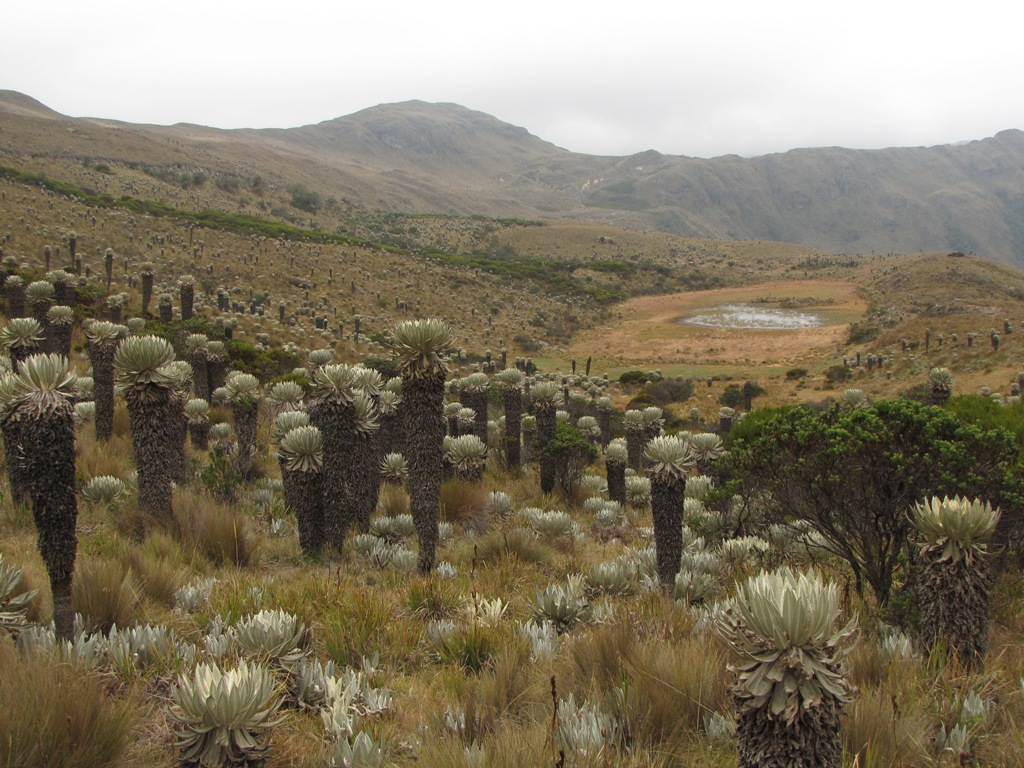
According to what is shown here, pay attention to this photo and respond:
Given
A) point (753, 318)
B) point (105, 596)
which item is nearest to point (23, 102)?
point (753, 318)

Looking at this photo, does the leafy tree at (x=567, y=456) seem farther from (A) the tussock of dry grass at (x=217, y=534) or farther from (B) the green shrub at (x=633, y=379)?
(B) the green shrub at (x=633, y=379)

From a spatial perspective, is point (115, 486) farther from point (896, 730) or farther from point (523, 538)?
point (896, 730)

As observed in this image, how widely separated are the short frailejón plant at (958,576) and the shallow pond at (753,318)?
5132 cm

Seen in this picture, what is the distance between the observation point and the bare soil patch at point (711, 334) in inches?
1714

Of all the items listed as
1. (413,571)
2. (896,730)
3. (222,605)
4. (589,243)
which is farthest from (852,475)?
(589,243)

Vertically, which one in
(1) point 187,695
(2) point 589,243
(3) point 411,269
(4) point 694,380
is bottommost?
(4) point 694,380

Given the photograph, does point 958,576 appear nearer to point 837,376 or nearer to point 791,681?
point 791,681

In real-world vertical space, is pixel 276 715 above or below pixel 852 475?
below

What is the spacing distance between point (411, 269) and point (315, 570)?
150 ft

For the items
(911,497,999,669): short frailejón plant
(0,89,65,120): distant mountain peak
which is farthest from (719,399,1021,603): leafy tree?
(0,89,65,120): distant mountain peak

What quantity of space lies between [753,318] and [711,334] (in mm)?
9526

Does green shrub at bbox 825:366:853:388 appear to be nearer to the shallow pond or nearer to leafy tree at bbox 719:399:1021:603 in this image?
the shallow pond

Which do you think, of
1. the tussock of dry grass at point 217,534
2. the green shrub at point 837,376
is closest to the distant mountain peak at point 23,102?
the green shrub at point 837,376

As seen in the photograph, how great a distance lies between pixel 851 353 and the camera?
40.6 meters
